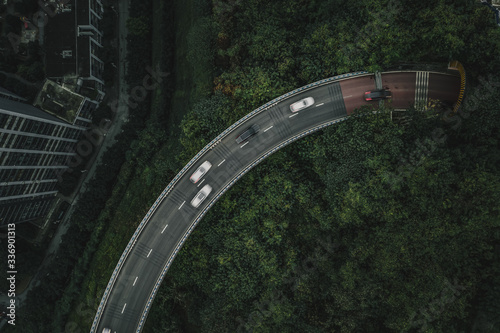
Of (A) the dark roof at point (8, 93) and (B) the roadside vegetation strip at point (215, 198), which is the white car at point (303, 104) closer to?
(B) the roadside vegetation strip at point (215, 198)

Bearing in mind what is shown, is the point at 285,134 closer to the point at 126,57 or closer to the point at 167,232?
the point at 167,232

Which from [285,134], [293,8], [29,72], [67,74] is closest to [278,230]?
[285,134]

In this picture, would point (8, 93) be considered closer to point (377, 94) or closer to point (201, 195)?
point (201, 195)

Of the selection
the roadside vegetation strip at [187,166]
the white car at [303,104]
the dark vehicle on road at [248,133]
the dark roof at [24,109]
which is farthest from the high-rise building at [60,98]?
the white car at [303,104]

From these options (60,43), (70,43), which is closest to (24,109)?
→ (60,43)

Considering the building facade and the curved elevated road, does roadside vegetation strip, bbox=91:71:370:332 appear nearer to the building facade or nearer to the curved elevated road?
the curved elevated road

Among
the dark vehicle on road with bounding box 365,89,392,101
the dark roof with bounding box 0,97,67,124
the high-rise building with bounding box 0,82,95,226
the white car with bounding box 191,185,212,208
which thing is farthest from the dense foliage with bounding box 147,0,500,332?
the dark roof with bounding box 0,97,67,124
